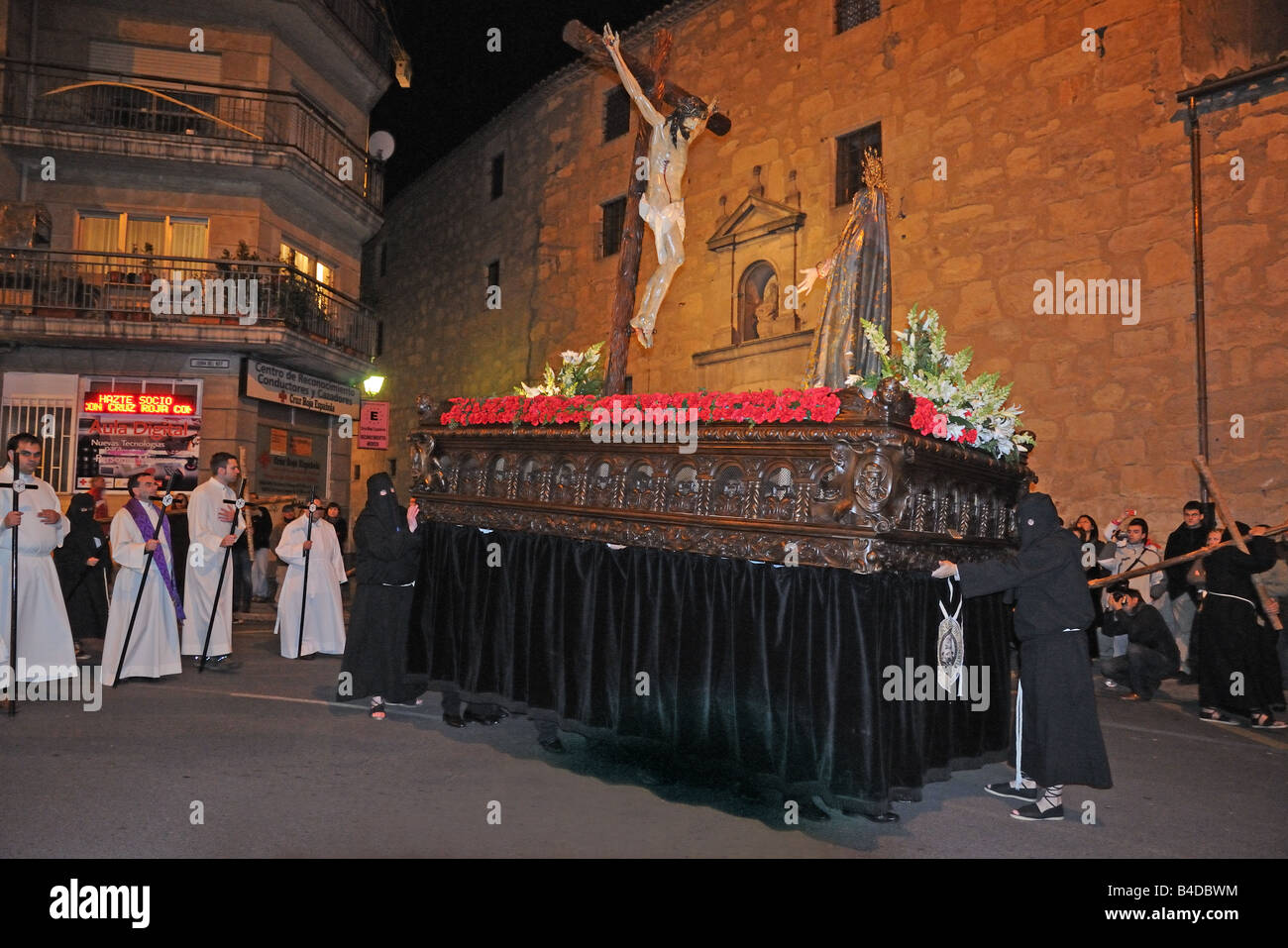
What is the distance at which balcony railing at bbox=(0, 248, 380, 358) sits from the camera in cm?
1586

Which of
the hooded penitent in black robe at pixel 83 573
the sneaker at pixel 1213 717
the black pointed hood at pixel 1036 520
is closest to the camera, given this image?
the black pointed hood at pixel 1036 520

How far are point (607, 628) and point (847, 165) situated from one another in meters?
12.0

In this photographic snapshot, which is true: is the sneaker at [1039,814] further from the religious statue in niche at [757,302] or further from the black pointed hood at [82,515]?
the religious statue in niche at [757,302]

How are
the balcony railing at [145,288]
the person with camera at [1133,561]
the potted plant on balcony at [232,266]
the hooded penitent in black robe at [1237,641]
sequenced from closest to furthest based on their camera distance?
1. the hooded penitent in black robe at [1237,641]
2. the person with camera at [1133,561]
3. the balcony railing at [145,288]
4. the potted plant on balcony at [232,266]

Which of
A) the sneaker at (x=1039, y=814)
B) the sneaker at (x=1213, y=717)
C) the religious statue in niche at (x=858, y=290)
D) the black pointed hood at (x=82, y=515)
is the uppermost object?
the religious statue in niche at (x=858, y=290)

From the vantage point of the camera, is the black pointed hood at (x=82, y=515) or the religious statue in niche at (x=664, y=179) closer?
the religious statue in niche at (x=664, y=179)

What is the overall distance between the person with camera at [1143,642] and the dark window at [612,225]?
14.0 metres

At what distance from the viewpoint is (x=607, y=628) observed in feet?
18.3

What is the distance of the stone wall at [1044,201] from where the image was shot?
421 inches

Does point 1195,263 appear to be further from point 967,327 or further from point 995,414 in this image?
point 995,414

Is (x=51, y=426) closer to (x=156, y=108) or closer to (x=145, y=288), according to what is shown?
(x=145, y=288)

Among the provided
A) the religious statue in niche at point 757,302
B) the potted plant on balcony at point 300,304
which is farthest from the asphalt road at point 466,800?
the potted plant on balcony at point 300,304

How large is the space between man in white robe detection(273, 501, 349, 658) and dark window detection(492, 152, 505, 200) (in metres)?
15.8

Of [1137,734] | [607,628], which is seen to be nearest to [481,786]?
[607,628]
